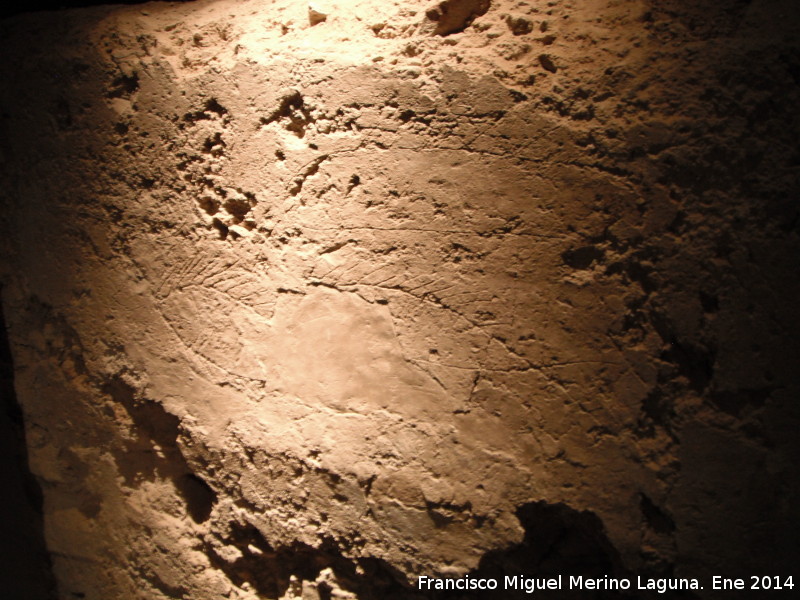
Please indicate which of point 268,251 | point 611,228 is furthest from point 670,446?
point 268,251

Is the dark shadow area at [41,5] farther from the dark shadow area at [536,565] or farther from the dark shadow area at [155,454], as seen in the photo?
the dark shadow area at [536,565]

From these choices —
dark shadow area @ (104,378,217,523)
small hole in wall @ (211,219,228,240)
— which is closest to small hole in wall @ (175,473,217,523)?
dark shadow area @ (104,378,217,523)

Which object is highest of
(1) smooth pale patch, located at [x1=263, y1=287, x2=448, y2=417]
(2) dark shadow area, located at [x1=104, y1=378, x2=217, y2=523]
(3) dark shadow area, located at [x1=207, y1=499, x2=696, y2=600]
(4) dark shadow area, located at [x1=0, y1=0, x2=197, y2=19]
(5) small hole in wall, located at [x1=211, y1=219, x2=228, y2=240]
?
(4) dark shadow area, located at [x1=0, y1=0, x2=197, y2=19]

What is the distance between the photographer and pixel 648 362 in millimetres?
908

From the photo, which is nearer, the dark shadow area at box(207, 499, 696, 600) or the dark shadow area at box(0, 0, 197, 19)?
the dark shadow area at box(207, 499, 696, 600)

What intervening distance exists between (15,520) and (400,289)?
161 centimetres

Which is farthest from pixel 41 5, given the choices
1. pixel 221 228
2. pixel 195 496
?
pixel 195 496

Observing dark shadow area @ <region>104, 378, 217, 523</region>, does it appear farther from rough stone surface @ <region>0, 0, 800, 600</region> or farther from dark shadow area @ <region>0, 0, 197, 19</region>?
dark shadow area @ <region>0, 0, 197, 19</region>

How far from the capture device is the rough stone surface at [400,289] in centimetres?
88

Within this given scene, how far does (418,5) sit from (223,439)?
107 cm

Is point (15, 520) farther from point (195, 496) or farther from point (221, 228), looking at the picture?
point (221, 228)

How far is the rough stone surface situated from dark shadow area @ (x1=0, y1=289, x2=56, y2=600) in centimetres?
28

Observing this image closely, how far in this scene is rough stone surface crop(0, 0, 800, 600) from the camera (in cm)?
88

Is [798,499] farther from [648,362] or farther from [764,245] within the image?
[764,245]
